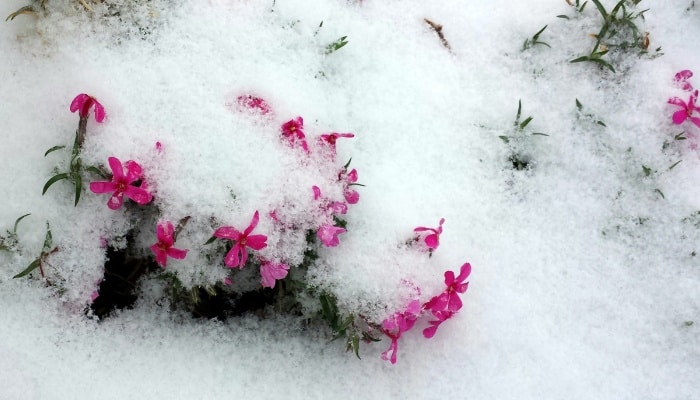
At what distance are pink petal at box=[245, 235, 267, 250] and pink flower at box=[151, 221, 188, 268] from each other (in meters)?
0.23

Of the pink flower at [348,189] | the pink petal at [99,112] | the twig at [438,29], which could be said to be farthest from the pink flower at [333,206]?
the twig at [438,29]

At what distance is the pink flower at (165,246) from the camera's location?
2.06 metres

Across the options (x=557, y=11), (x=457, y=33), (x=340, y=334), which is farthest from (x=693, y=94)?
(x=340, y=334)

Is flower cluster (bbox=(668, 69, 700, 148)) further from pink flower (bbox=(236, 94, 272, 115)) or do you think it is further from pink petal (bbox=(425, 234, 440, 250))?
pink flower (bbox=(236, 94, 272, 115))

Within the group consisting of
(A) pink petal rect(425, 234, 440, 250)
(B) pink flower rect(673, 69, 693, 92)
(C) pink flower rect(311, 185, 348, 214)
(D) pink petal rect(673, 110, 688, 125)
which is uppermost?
(B) pink flower rect(673, 69, 693, 92)

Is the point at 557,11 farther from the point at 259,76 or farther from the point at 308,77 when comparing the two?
the point at 259,76

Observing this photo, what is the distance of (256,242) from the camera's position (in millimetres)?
2055

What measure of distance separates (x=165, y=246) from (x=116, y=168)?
321mm

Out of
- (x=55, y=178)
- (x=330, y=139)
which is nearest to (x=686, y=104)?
(x=330, y=139)

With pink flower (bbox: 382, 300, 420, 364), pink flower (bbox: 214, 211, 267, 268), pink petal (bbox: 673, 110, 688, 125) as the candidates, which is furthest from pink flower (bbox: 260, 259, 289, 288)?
pink petal (bbox: 673, 110, 688, 125)

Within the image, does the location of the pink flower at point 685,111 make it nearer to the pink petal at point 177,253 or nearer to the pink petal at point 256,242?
the pink petal at point 256,242

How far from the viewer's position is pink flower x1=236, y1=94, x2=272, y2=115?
238 cm

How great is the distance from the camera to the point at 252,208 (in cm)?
221

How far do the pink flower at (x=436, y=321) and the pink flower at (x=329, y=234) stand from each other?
19.6 inches
